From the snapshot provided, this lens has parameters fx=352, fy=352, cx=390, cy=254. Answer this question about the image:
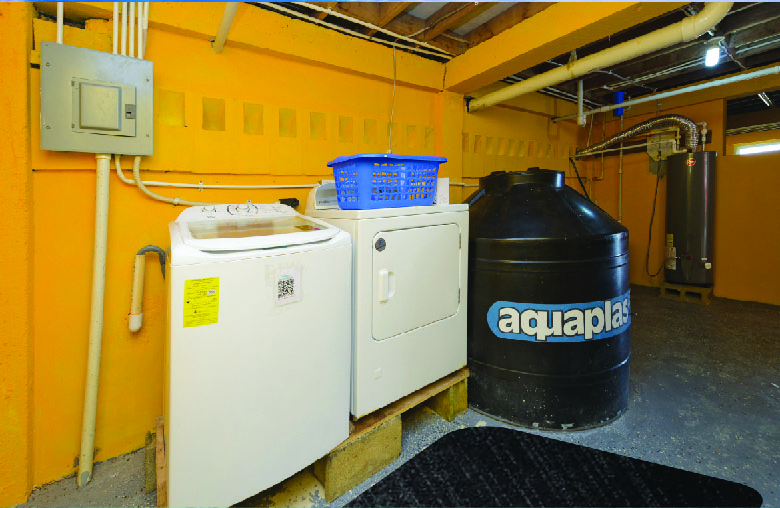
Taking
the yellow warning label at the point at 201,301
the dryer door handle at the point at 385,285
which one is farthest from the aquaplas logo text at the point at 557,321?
the yellow warning label at the point at 201,301

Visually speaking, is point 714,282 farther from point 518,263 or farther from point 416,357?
point 416,357

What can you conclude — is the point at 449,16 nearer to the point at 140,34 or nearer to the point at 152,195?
the point at 140,34

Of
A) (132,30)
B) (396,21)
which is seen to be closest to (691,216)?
(396,21)

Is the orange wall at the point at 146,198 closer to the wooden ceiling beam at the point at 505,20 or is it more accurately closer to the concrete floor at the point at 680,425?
the concrete floor at the point at 680,425

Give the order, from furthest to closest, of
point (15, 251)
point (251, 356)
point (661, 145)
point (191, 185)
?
point (661, 145), point (191, 185), point (15, 251), point (251, 356)

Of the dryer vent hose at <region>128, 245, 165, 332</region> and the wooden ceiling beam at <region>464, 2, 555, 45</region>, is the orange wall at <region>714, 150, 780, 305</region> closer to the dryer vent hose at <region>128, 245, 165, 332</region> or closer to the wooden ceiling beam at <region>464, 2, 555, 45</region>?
the wooden ceiling beam at <region>464, 2, 555, 45</region>

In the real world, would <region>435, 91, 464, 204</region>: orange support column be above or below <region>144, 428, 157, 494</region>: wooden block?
above

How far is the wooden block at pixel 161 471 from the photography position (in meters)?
1.22

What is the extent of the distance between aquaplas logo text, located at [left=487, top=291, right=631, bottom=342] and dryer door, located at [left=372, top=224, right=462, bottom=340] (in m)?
0.30

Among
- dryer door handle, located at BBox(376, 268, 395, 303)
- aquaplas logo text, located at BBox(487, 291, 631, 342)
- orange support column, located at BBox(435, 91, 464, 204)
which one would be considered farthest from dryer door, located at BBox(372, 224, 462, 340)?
orange support column, located at BBox(435, 91, 464, 204)

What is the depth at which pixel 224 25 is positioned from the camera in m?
1.79

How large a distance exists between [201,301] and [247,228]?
0.54 metres

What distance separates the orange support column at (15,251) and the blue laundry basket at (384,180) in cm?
136

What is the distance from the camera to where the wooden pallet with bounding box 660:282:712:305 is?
164 inches
